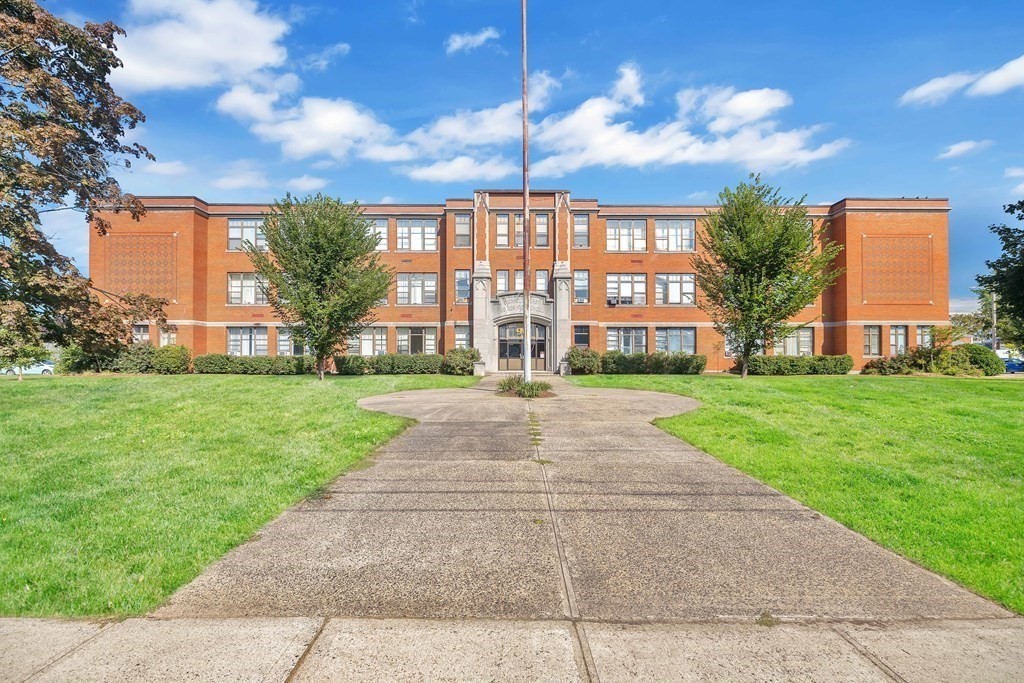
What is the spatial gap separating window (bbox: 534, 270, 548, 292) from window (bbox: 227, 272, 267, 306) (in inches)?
807

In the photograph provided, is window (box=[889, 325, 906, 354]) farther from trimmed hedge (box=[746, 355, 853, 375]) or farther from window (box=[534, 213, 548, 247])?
window (box=[534, 213, 548, 247])

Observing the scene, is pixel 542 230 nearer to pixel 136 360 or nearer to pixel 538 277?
pixel 538 277

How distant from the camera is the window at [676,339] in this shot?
41594 millimetres

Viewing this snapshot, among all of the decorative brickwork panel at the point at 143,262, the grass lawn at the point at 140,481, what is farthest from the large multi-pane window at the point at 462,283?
the grass lawn at the point at 140,481

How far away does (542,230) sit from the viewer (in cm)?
4022

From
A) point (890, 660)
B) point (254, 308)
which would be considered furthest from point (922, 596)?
point (254, 308)

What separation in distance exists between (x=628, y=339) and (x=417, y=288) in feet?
53.9

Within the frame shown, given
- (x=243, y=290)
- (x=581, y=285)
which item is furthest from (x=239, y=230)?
(x=581, y=285)

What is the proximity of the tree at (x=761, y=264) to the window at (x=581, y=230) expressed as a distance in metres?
15.7

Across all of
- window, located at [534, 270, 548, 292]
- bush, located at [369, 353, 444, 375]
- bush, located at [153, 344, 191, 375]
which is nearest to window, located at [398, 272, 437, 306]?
bush, located at [369, 353, 444, 375]

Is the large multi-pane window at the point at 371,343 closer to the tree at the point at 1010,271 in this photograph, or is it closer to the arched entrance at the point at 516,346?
the arched entrance at the point at 516,346

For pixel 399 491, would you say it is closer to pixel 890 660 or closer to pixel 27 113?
pixel 890 660

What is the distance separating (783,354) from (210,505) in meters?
40.1

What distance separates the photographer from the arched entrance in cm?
3891
